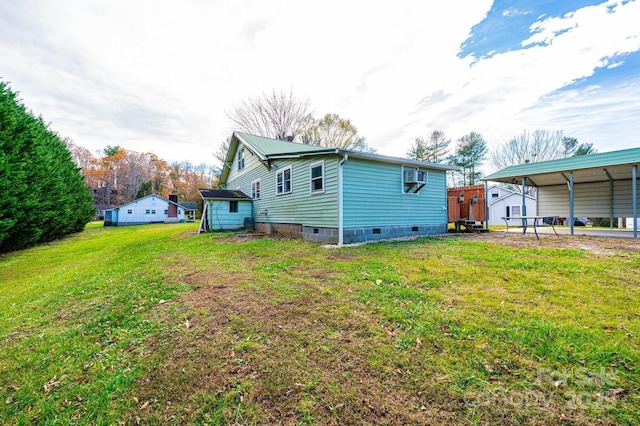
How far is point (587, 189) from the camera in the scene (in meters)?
13.2

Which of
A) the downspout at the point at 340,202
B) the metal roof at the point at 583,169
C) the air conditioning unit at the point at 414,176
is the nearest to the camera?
the downspout at the point at 340,202

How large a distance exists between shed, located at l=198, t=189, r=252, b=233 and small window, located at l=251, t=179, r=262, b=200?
0.40 m

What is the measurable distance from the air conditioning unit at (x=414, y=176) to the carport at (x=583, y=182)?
3716 millimetres

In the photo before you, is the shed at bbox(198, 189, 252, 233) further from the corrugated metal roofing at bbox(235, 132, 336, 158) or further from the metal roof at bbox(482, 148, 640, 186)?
the metal roof at bbox(482, 148, 640, 186)

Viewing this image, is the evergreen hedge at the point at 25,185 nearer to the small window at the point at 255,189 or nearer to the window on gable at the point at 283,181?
the small window at the point at 255,189

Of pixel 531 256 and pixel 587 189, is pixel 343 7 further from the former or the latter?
pixel 587 189

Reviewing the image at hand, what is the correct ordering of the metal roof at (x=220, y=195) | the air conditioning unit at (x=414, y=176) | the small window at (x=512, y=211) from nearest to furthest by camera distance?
the air conditioning unit at (x=414, y=176) → the metal roof at (x=220, y=195) → the small window at (x=512, y=211)

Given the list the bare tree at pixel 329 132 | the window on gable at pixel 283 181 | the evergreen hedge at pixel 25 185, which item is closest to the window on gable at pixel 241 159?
the window on gable at pixel 283 181

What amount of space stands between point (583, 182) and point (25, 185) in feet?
86.8

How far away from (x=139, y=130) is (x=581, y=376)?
36.1 metres

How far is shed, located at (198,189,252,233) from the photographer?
47.0 feet

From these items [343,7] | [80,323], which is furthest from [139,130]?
[80,323]

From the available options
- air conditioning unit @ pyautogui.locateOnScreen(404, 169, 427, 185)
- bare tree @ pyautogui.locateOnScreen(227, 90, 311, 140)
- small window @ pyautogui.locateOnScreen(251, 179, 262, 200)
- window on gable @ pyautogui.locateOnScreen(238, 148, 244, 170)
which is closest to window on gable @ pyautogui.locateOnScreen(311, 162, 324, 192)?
air conditioning unit @ pyautogui.locateOnScreen(404, 169, 427, 185)

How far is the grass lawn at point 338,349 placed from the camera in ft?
5.95
